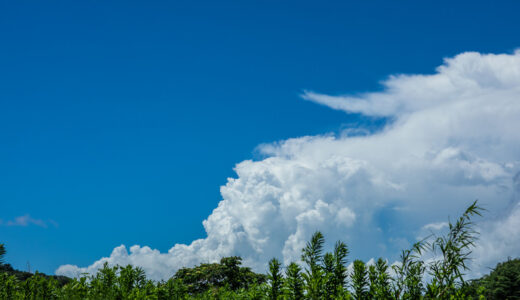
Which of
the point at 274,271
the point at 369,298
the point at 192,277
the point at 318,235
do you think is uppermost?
the point at 192,277

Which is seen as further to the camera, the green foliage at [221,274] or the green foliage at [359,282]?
the green foliage at [221,274]

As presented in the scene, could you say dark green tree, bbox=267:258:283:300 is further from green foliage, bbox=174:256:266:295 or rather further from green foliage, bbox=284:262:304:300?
green foliage, bbox=174:256:266:295

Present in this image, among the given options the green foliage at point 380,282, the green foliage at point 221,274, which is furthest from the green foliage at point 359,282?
the green foliage at point 221,274

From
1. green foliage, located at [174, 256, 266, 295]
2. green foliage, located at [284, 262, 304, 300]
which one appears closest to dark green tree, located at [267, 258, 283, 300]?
green foliage, located at [284, 262, 304, 300]

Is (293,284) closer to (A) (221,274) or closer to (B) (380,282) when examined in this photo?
(B) (380,282)

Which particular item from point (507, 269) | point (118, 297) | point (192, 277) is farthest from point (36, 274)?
point (507, 269)

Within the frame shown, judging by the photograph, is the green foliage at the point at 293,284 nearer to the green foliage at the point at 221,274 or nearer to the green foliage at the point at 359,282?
the green foliage at the point at 359,282

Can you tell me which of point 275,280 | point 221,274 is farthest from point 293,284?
point 221,274

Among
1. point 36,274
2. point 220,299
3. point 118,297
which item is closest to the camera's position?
point 118,297

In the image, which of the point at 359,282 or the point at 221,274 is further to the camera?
the point at 221,274

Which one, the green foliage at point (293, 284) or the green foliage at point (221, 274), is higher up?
the green foliage at point (221, 274)

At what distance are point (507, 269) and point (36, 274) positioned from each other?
46.5m

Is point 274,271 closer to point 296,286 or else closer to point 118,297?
point 296,286

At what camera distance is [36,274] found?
850 cm
